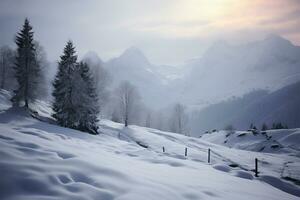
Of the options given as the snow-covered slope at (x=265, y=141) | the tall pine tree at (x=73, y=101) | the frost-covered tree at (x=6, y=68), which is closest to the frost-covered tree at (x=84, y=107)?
the tall pine tree at (x=73, y=101)

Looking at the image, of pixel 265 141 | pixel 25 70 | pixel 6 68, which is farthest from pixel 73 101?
pixel 265 141

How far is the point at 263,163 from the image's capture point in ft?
134

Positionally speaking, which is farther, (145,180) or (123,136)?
(123,136)

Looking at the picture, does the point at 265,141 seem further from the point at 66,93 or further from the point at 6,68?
the point at 6,68

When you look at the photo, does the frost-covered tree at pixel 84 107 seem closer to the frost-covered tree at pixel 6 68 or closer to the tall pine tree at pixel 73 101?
the tall pine tree at pixel 73 101

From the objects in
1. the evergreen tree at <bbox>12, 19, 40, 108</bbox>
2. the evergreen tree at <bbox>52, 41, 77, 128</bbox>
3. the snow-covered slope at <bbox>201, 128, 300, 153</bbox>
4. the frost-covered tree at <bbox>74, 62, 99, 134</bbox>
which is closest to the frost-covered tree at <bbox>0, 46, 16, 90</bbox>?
the evergreen tree at <bbox>12, 19, 40, 108</bbox>

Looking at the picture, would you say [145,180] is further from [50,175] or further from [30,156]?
[30,156]

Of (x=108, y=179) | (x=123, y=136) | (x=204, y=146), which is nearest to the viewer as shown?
(x=108, y=179)

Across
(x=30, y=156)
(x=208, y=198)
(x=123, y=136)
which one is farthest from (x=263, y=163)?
(x=30, y=156)

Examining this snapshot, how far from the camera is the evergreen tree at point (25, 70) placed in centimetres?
3821

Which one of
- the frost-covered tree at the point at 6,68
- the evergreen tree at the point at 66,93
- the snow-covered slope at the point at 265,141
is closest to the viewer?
the evergreen tree at the point at 66,93

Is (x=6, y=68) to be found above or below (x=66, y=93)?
above

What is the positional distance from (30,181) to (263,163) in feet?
132

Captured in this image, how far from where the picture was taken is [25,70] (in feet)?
127
